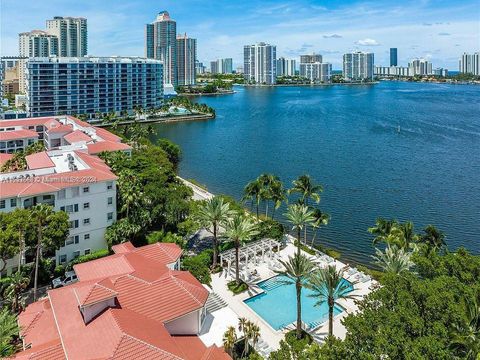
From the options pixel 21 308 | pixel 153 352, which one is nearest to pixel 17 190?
pixel 21 308

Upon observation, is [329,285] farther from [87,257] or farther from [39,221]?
[87,257]

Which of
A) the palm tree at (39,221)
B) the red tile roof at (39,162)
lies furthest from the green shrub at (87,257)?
the red tile roof at (39,162)

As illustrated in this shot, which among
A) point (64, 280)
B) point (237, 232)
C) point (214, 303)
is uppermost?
point (237, 232)

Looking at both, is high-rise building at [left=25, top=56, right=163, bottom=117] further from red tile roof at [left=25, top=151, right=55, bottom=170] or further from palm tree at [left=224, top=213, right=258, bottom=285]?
palm tree at [left=224, top=213, right=258, bottom=285]

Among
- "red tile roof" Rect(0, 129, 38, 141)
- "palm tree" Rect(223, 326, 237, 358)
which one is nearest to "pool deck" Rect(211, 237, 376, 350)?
"palm tree" Rect(223, 326, 237, 358)

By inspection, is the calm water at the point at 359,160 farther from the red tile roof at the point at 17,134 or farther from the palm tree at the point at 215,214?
the red tile roof at the point at 17,134

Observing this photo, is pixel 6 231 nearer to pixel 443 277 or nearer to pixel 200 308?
pixel 200 308

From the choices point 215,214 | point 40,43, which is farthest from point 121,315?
point 40,43
